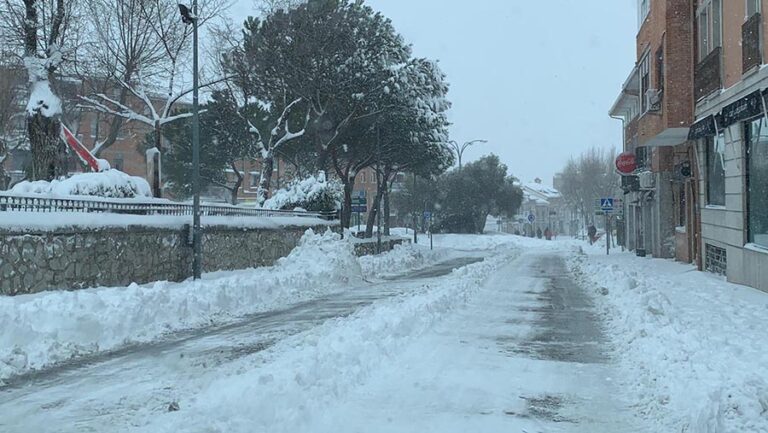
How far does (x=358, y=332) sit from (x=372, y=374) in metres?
1.80

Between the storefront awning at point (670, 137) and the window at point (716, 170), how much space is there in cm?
169

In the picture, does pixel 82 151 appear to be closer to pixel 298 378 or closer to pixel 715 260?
pixel 715 260

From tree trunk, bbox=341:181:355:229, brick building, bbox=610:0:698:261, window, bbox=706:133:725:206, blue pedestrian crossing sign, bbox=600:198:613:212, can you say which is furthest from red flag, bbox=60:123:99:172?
blue pedestrian crossing sign, bbox=600:198:613:212

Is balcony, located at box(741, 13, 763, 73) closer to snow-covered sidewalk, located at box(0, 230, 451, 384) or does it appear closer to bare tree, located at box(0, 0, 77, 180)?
snow-covered sidewalk, located at box(0, 230, 451, 384)

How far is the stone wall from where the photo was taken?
457 inches

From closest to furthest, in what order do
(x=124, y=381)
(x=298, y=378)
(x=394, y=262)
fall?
(x=298, y=378) < (x=124, y=381) < (x=394, y=262)

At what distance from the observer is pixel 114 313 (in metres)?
10.6

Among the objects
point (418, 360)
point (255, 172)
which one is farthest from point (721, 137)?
point (255, 172)

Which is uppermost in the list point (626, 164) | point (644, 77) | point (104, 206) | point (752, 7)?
point (644, 77)

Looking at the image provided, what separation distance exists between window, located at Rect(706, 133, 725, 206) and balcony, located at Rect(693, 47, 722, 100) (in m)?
1.23

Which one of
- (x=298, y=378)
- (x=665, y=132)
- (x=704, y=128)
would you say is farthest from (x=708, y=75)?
(x=298, y=378)

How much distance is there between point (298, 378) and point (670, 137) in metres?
19.4

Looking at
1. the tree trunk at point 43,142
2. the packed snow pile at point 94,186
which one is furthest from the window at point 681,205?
the tree trunk at point 43,142

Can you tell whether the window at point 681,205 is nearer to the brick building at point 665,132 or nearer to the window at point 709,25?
the brick building at point 665,132
